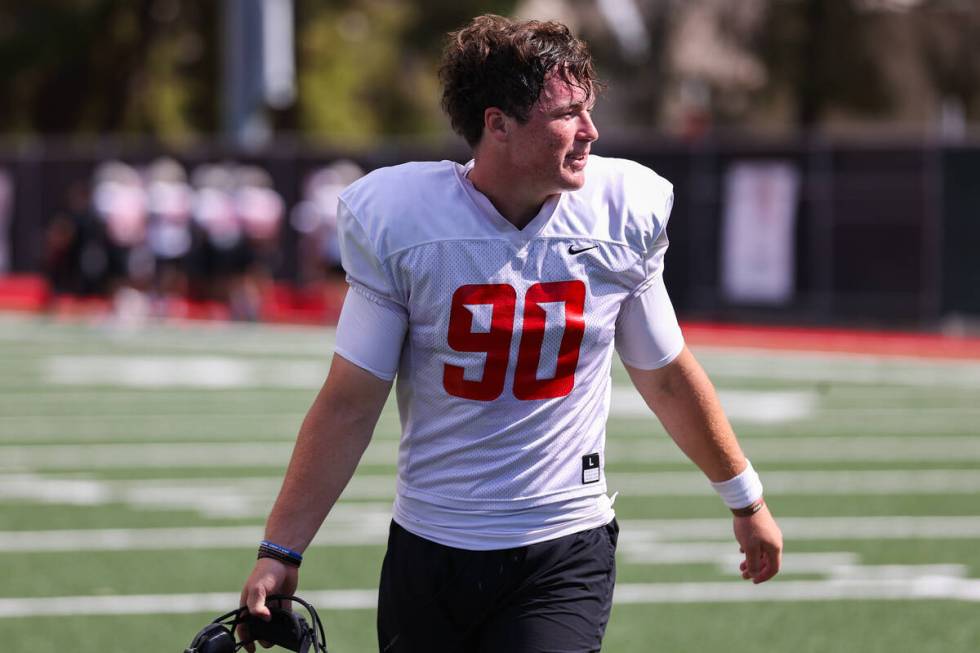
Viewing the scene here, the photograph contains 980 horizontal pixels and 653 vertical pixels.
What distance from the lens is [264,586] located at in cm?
364

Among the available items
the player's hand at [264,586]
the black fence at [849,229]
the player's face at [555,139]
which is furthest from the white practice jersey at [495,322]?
the black fence at [849,229]

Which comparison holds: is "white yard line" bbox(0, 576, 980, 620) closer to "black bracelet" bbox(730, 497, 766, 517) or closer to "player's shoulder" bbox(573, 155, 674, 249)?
"black bracelet" bbox(730, 497, 766, 517)

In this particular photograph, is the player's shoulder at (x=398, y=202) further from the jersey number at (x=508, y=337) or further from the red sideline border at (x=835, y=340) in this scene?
the red sideline border at (x=835, y=340)

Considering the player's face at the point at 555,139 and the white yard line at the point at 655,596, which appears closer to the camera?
the player's face at the point at 555,139

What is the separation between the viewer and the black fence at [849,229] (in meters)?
22.2

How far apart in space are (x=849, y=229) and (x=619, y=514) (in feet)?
47.1

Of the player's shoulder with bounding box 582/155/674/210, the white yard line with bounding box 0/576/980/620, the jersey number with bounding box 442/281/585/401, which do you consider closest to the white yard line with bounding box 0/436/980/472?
the white yard line with bounding box 0/576/980/620

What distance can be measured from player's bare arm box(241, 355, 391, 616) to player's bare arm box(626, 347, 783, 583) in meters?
0.67

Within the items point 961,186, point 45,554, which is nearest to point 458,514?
point 45,554

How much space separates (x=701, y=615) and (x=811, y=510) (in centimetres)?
261

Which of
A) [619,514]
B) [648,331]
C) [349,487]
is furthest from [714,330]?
[648,331]

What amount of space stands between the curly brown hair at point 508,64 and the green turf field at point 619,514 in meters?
3.45

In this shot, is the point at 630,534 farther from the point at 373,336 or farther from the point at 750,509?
the point at 373,336

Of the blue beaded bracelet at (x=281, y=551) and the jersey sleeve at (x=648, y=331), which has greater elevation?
the jersey sleeve at (x=648, y=331)
